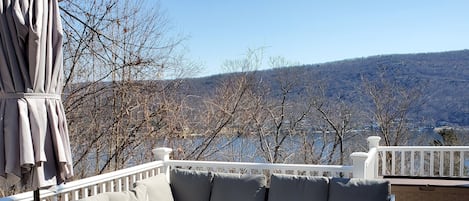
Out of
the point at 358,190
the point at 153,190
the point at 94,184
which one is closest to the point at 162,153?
the point at 153,190

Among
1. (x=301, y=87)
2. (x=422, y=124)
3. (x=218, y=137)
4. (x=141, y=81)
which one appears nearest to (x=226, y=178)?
(x=141, y=81)

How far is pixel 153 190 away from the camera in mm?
4023

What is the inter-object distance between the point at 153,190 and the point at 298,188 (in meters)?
1.39

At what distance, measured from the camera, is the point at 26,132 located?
232cm

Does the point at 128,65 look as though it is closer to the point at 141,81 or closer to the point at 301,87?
the point at 141,81

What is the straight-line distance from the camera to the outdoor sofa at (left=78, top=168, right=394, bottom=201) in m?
3.71

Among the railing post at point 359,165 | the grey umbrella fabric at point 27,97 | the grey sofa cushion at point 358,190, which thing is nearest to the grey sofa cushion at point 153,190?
the grey umbrella fabric at point 27,97

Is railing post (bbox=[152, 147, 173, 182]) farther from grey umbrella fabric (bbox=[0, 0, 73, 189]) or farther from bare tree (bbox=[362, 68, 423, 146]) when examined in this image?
bare tree (bbox=[362, 68, 423, 146])

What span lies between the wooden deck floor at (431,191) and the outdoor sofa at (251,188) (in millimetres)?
1809

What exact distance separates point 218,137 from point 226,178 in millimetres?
4460

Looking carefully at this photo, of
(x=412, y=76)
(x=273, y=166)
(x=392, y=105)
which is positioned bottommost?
(x=273, y=166)

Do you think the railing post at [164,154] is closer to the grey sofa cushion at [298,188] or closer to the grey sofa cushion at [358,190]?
the grey sofa cushion at [298,188]

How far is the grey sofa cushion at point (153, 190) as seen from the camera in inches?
152

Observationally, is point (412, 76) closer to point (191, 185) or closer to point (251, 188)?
point (251, 188)
